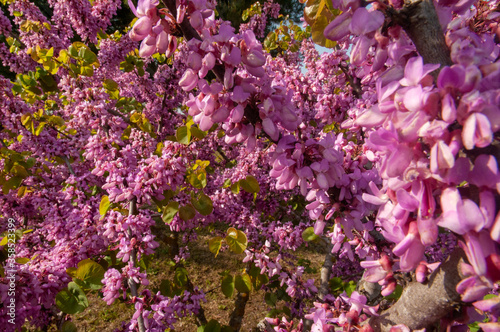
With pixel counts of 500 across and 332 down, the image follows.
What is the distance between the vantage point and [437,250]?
306 cm

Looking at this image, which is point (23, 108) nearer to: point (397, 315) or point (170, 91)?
point (170, 91)

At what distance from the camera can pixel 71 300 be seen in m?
1.68

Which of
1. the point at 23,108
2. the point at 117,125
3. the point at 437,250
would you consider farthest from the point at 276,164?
the point at 23,108

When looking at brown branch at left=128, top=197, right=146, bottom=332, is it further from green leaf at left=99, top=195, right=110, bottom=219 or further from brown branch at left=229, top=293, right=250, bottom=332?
brown branch at left=229, top=293, right=250, bottom=332

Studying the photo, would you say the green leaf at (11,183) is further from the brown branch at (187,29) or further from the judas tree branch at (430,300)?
the judas tree branch at (430,300)

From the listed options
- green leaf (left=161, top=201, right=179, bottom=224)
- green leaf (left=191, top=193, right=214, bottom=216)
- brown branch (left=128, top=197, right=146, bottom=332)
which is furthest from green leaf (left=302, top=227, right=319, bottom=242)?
brown branch (left=128, top=197, right=146, bottom=332)

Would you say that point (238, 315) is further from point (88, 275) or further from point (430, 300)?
point (430, 300)

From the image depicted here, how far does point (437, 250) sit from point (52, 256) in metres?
3.90

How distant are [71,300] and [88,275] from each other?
0.16 m

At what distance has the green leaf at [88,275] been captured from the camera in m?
1.76

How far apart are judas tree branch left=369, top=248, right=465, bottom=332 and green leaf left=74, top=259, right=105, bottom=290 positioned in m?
1.76

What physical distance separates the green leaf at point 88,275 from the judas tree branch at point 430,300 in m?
1.76

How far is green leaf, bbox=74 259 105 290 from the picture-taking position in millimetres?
1761

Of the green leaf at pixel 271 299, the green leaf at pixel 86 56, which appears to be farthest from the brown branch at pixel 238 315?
the green leaf at pixel 86 56
